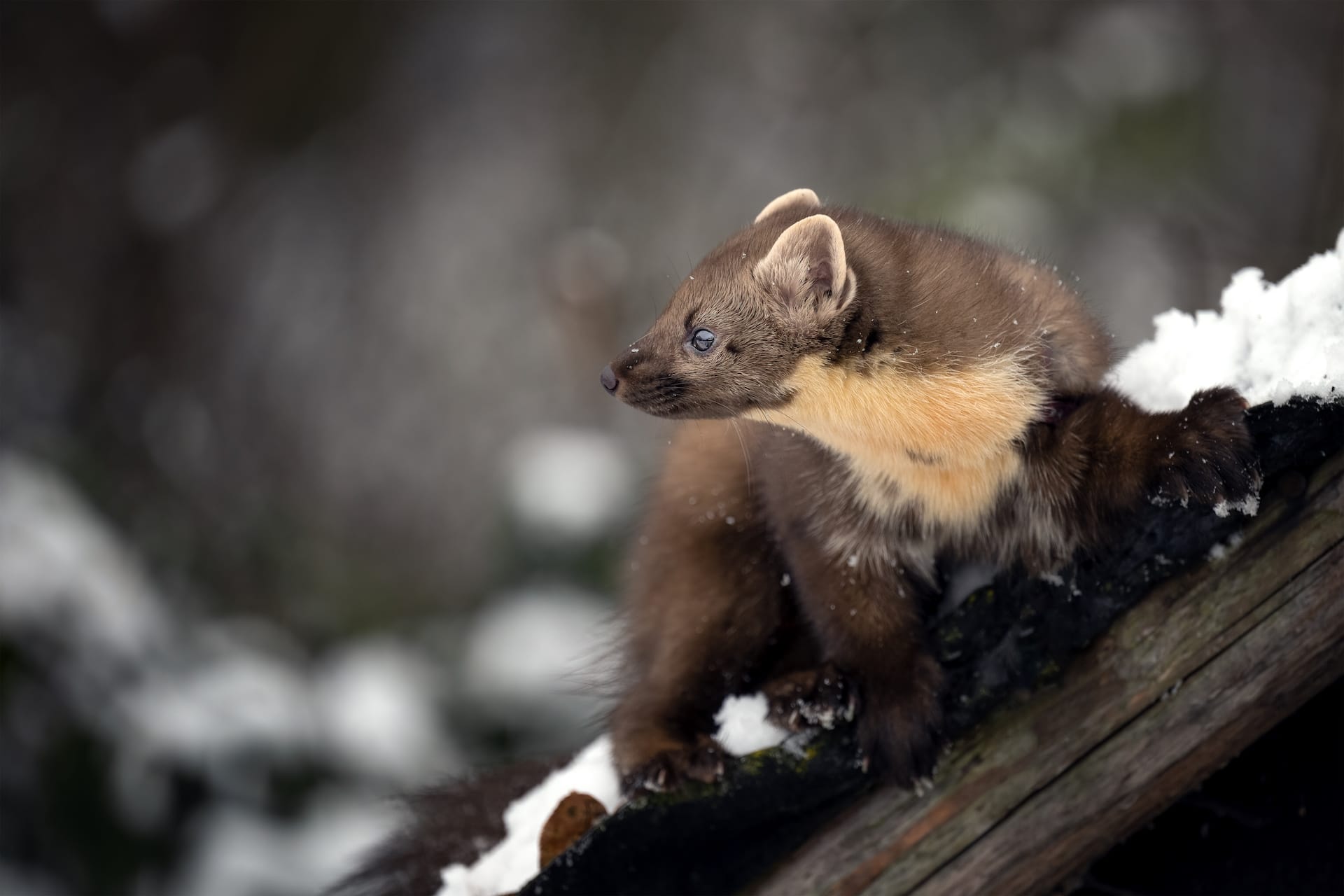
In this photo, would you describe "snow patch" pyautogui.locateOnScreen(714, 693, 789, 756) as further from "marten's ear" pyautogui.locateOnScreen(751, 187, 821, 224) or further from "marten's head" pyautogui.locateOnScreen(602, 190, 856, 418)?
"marten's ear" pyautogui.locateOnScreen(751, 187, 821, 224)

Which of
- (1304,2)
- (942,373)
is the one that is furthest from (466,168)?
(942,373)

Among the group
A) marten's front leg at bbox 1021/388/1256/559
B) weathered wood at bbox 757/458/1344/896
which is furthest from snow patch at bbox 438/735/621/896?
marten's front leg at bbox 1021/388/1256/559

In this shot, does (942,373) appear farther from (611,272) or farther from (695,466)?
(611,272)

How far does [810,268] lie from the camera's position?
6.73ft

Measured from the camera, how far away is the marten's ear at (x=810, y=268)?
2018mm

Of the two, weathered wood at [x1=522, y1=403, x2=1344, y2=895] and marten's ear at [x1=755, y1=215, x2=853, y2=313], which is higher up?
marten's ear at [x1=755, y1=215, x2=853, y2=313]

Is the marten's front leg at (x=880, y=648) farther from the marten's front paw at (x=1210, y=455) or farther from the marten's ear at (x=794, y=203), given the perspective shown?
the marten's ear at (x=794, y=203)

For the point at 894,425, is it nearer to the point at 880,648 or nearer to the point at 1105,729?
the point at 880,648

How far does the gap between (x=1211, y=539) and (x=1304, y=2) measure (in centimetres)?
462

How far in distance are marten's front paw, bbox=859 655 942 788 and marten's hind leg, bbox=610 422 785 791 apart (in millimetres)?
381

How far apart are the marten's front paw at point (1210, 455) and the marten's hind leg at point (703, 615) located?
2.71 ft

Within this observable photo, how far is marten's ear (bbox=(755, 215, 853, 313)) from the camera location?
202 cm

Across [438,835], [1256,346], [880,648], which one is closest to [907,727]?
[880,648]

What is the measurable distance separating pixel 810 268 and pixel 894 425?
0.30 m
